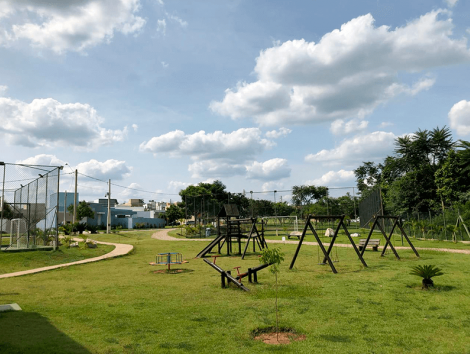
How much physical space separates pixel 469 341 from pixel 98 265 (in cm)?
1549

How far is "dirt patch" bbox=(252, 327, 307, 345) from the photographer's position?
19.8ft

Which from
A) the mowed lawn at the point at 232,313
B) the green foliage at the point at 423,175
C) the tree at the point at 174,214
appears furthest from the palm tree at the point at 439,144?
the tree at the point at 174,214

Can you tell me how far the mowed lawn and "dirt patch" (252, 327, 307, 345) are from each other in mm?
169

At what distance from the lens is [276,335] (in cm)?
637

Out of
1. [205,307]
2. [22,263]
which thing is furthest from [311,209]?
[205,307]

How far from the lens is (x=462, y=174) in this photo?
3494 cm

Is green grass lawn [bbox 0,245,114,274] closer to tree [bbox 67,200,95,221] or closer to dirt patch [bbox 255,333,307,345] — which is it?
dirt patch [bbox 255,333,307,345]

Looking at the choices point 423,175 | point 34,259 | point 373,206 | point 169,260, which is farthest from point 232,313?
point 423,175

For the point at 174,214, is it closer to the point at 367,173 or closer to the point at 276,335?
the point at 367,173

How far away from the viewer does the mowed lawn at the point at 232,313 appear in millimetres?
5828

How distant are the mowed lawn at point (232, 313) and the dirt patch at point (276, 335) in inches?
6.6

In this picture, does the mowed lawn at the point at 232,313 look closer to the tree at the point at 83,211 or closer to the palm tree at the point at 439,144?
the palm tree at the point at 439,144

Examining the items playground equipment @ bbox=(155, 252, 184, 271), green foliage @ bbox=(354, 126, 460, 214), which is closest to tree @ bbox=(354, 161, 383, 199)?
green foliage @ bbox=(354, 126, 460, 214)

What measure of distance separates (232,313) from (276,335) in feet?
5.38
